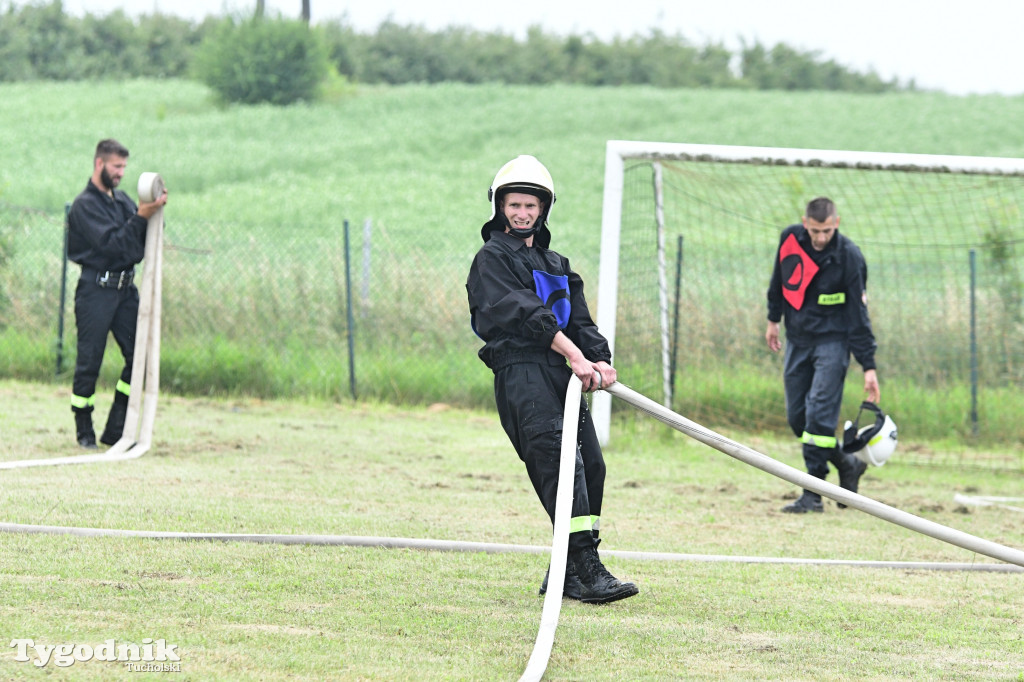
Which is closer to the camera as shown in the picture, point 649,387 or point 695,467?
point 695,467

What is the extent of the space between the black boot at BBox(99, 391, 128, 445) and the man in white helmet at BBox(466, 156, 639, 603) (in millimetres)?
4381

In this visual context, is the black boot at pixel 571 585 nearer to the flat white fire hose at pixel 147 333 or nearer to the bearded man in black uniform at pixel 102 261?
the flat white fire hose at pixel 147 333

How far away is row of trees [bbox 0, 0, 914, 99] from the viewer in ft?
155

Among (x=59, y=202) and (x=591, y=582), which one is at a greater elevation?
(x=59, y=202)

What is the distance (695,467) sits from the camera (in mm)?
→ 8805

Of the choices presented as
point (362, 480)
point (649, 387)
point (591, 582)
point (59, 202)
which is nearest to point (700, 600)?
point (591, 582)

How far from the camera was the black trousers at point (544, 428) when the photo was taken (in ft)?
14.5

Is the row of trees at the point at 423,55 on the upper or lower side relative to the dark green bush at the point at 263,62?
upper

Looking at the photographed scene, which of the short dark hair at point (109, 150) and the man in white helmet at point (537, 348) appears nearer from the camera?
the man in white helmet at point (537, 348)

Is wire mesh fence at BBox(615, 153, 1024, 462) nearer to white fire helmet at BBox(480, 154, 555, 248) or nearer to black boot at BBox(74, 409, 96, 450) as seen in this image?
black boot at BBox(74, 409, 96, 450)

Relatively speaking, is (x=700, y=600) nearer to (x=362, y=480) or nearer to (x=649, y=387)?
(x=362, y=480)

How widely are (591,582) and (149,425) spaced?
4.48 metres

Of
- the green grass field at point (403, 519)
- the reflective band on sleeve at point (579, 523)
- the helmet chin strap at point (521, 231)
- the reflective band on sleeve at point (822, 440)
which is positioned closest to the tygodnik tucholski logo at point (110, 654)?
the green grass field at point (403, 519)

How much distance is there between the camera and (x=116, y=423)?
8039mm
